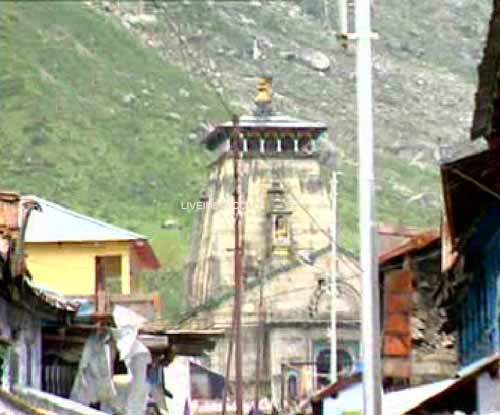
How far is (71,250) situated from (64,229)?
0.51 meters

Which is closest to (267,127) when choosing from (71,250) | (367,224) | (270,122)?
(270,122)

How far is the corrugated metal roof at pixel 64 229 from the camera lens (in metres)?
51.1

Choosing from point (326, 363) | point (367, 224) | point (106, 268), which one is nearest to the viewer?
point (367, 224)

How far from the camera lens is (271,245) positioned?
11181 cm

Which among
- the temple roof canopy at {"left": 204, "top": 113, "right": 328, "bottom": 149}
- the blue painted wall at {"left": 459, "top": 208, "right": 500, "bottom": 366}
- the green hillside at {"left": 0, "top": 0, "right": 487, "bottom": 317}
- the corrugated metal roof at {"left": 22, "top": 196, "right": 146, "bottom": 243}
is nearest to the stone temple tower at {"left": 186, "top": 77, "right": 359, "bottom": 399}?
the temple roof canopy at {"left": 204, "top": 113, "right": 328, "bottom": 149}

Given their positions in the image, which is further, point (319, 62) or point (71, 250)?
point (319, 62)

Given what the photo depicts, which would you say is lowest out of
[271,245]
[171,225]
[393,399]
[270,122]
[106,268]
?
[393,399]

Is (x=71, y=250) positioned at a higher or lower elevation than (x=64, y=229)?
lower

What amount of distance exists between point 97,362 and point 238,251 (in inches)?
427

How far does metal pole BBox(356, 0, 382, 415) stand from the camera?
26.8 meters

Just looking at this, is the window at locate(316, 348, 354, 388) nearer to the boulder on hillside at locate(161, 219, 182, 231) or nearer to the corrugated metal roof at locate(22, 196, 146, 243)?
the corrugated metal roof at locate(22, 196, 146, 243)

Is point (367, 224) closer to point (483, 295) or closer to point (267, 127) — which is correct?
point (483, 295)

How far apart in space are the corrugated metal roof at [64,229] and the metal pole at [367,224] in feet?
76.6

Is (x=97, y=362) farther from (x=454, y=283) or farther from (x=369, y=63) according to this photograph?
(x=369, y=63)
